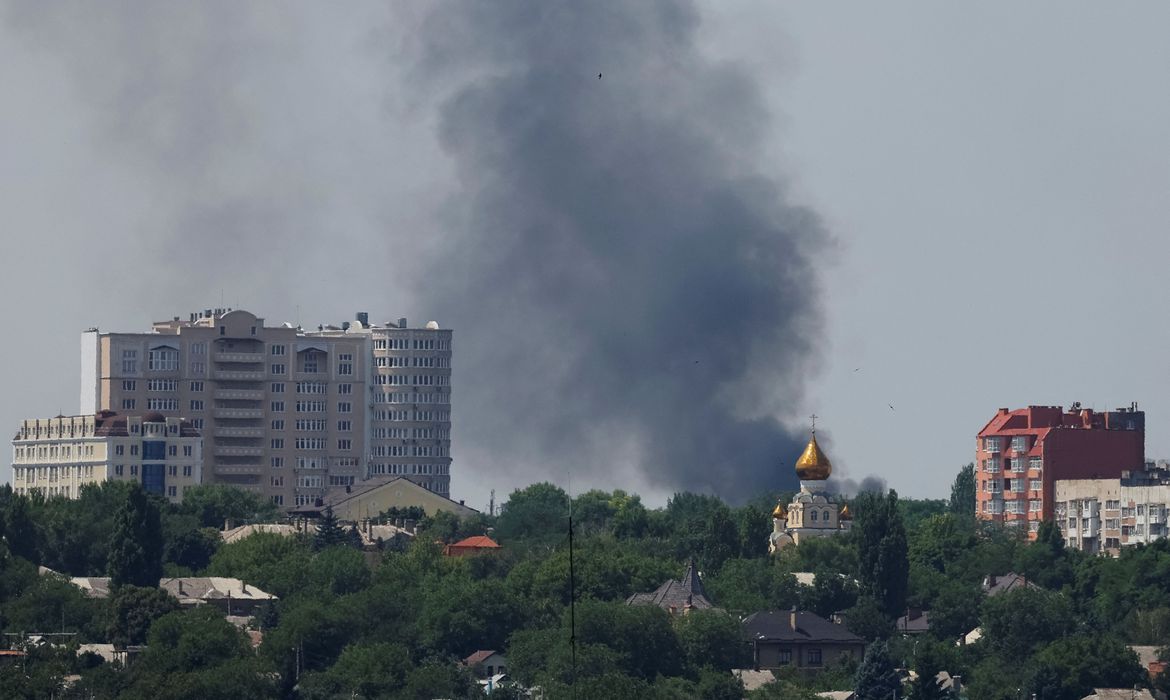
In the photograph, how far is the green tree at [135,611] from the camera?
12088 centimetres

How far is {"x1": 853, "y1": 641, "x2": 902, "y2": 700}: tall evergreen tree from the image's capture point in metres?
109

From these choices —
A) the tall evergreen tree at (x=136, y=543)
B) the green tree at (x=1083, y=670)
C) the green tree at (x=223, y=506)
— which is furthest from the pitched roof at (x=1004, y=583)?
the green tree at (x=223, y=506)

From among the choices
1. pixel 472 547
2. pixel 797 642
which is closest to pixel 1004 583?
pixel 797 642

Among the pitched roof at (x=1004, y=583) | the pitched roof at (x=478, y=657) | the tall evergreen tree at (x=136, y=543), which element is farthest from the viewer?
the pitched roof at (x=1004, y=583)

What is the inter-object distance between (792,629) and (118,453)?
73.7 meters

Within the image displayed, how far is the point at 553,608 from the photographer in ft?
420

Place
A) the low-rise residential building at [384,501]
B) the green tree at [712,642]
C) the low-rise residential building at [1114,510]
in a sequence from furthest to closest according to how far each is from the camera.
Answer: the low-rise residential building at [384,501] < the low-rise residential building at [1114,510] < the green tree at [712,642]

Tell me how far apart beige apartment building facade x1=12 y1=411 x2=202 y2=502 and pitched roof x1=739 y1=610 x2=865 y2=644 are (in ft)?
221

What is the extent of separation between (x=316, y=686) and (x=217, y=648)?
203 inches

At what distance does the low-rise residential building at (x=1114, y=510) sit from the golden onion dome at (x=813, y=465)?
1534 centimetres

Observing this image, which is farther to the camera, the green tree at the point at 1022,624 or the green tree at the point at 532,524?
the green tree at the point at 532,524

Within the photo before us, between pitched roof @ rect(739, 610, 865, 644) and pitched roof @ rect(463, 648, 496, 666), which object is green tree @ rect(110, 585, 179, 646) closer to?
pitched roof @ rect(463, 648, 496, 666)

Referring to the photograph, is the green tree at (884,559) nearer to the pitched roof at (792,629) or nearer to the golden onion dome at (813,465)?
the pitched roof at (792,629)

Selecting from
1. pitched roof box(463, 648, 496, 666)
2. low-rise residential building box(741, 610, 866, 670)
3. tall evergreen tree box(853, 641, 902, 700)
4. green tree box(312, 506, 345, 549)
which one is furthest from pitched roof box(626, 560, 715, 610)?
green tree box(312, 506, 345, 549)
